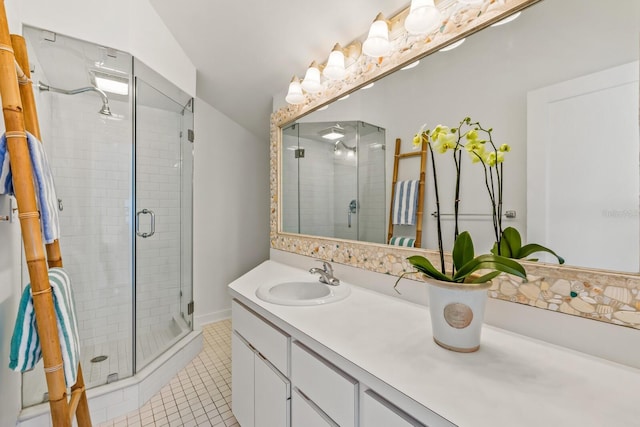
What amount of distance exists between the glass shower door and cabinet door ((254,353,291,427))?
107 centimetres

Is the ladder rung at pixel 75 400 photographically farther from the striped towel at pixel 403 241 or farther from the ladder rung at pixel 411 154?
the ladder rung at pixel 411 154

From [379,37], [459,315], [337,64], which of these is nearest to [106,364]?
[459,315]

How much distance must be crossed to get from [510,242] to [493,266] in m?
0.28

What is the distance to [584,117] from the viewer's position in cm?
80

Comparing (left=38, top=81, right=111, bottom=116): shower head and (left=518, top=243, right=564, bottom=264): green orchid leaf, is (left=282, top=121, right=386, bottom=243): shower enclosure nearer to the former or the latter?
(left=518, top=243, right=564, bottom=264): green orchid leaf

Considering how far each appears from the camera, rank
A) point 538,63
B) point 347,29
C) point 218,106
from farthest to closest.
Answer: point 218,106 → point 347,29 → point 538,63

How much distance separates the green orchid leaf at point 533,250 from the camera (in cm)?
84

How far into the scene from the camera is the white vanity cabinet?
1.06m

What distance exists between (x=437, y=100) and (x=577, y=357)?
3.25 ft

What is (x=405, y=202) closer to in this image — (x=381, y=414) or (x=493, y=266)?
(x=493, y=266)

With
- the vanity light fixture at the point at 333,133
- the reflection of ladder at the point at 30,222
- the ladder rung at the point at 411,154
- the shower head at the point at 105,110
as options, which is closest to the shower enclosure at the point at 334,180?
the vanity light fixture at the point at 333,133

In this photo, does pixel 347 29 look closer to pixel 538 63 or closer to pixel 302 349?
pixel 538 63

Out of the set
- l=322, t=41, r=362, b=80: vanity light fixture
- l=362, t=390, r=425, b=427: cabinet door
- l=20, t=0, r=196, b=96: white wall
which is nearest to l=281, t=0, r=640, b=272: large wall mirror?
l=322, t=41, r=362, b=80: vanity light fixture

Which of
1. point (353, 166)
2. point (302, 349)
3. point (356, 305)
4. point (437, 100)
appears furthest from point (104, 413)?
point (437, 100)
